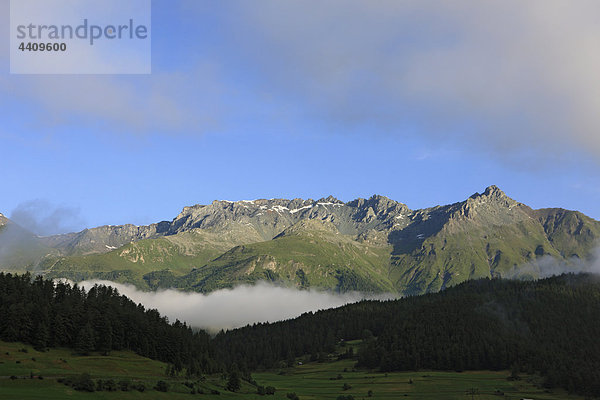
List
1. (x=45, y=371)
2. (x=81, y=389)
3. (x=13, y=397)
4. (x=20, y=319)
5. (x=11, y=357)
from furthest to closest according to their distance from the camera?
(x=20, y=319) → (x=11, y=357) → (x=45, y=371) → (x=81, y=389) → (x=13, y=397)

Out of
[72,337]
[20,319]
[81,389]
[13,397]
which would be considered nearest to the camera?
[13,397]

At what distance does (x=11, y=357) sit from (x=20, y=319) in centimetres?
2476

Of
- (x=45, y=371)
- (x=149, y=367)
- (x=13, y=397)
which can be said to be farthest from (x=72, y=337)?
(x=13, y=397)

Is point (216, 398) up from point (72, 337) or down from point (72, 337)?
down

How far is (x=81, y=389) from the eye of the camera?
443 ft

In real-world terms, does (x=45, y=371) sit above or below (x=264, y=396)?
above

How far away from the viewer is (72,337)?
19262 cm

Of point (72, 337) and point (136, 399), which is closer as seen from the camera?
point (136, 399)

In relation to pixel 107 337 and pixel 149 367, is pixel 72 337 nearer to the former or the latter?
pixel 107 337

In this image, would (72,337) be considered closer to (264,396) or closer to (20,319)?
(20,319)

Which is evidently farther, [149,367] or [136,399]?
[149,367]

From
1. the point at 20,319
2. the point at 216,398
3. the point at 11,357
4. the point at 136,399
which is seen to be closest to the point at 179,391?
the point at 216,398

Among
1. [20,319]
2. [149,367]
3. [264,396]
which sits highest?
[20,319]

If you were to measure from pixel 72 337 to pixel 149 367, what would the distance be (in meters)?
31.1
